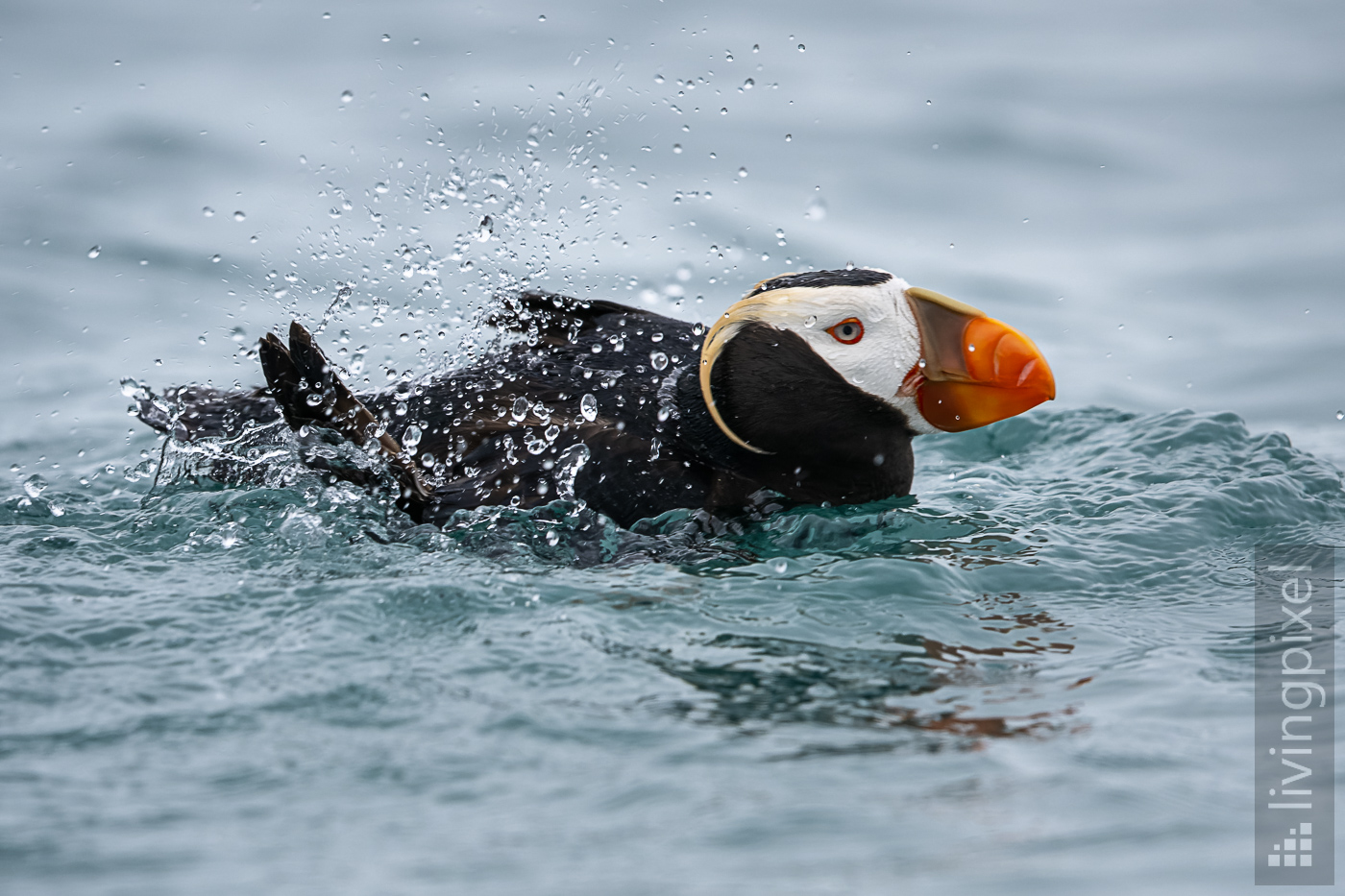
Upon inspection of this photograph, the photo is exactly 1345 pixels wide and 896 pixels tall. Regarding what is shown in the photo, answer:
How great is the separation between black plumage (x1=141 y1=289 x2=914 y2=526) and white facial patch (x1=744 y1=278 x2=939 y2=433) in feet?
0.14

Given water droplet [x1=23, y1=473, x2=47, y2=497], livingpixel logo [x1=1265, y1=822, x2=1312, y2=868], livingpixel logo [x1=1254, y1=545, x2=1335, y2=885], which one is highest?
water droplet [x1=23, y1=473, x2=47, y2=497]

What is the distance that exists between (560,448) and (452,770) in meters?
1.58

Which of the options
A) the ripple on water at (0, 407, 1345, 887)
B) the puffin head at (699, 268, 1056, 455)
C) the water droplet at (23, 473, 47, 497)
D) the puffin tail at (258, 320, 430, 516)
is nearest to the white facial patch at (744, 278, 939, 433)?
the puffin head at (699, 268, 1056, 455)

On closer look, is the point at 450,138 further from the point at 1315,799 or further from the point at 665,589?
the point at 1315,799

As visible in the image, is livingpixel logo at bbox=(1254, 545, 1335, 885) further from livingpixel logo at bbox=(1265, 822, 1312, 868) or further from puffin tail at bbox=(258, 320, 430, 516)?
puffin tail at bbox=(258, 320, 430, 516)

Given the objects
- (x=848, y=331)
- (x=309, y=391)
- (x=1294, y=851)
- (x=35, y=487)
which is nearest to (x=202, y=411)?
(x=35, y=487)

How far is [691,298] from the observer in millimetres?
8070

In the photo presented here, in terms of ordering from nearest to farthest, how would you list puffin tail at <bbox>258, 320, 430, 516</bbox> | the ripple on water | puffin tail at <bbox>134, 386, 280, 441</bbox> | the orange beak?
the ripple on water → puffin tail at <bbox>258, 320, 430, 516</bbox> → the orange beak → puffin tail at <bbox>134, 386, 280, 441</bbox>

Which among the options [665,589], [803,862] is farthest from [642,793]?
[665,589]

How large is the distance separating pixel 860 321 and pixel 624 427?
2.74 feet

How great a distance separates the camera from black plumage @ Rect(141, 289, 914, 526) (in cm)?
412

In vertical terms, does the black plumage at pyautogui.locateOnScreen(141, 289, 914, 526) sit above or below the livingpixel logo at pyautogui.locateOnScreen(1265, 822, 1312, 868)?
above

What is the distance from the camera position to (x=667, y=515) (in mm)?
4168

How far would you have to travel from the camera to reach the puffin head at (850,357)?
4.12m
